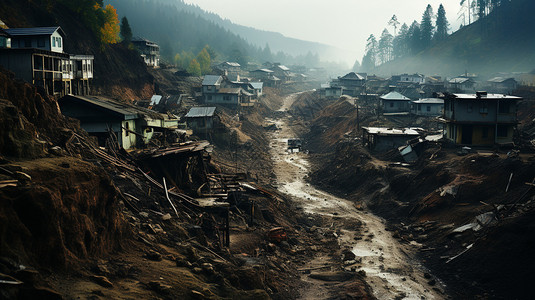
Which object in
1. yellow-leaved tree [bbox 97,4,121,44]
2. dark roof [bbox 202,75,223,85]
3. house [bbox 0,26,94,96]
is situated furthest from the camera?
dark roof [bbox 202,75,223,85]

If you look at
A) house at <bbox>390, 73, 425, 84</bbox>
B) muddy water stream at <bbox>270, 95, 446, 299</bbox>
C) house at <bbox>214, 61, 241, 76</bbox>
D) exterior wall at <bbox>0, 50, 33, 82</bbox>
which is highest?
house at <bbox>214, 61, 241, 76</bbox>

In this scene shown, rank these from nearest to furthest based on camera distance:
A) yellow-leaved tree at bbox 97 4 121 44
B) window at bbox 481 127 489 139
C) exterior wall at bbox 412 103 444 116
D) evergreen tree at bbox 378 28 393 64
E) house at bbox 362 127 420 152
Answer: window at bbox 481 127 489 139 < house at bbox 362 127 420 152 < yellow-leaved tree at bbox 97 4 121 44 < exterior wall at bbox 412 103 444 116 < evergreen tree at bbox 378 28 393 64

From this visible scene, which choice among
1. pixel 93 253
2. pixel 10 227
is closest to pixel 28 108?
pixel 93 253

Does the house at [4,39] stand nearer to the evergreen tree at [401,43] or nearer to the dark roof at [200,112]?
the dark roof at [200,112]

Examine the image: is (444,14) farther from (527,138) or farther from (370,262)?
(370,262)

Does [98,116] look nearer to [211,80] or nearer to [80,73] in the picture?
[80,73]

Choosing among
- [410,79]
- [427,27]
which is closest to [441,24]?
[427,27]

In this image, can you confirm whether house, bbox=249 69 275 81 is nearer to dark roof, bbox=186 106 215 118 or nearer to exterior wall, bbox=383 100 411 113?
exterior wall, bbox=383 100 411 113

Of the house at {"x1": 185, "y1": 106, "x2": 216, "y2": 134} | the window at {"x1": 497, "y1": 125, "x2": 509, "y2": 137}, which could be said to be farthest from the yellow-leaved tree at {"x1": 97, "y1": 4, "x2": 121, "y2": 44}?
the window at {"x1": 497, "y1": 125, "x2": 509, "y2": 137}

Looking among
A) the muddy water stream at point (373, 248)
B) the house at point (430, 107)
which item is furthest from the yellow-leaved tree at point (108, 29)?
the house at point (430, 107)

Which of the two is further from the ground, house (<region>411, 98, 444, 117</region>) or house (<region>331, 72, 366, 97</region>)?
house (<region>331, 72, 366, 97</region>)
